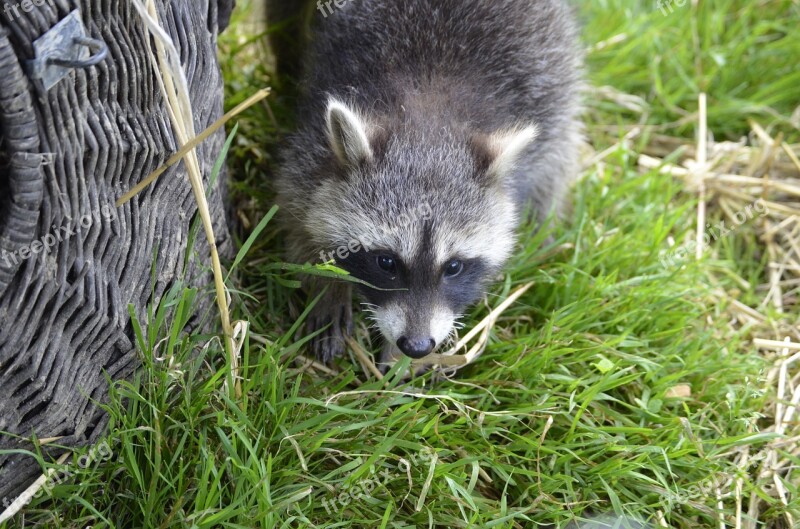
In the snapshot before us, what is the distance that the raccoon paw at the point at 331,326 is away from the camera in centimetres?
409

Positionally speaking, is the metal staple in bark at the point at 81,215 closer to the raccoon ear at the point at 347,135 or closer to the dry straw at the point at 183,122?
the dry straw at the point at 183,122

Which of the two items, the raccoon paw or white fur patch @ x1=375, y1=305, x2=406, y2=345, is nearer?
white fur patch @ x1=375, y1=305, x2=406, y2=345

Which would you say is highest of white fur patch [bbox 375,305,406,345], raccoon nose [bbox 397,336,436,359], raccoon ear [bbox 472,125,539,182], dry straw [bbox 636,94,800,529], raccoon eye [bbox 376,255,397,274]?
raccoon ear [bbox 472,125,539,182]

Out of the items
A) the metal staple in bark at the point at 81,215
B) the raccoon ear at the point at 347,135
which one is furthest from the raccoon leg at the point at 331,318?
the metal staple in bark at the point at 81,215

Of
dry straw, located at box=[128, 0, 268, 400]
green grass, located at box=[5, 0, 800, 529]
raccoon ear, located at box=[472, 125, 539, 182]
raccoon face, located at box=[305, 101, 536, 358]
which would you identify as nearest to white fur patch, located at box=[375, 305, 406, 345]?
raccoon face, located at box=[305, 101, 536, 358]

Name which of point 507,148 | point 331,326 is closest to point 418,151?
point 507,148

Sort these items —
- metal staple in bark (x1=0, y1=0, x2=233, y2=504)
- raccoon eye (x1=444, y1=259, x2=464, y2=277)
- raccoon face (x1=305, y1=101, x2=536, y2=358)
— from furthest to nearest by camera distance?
raccoon eye (x1=444, y1=259, x2=464, y2=277) → raccoon face (x1=305, y1=101, x2=536, y2=358) → metal staple in bark (x1=0, y1=0, x2=233, y2=504)

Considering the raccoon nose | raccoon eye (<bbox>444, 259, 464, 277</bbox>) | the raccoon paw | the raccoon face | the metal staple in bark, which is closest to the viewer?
the metal staple in bark

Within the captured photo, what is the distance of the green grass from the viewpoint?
3.25 meters

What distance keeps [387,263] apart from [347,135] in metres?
0.63

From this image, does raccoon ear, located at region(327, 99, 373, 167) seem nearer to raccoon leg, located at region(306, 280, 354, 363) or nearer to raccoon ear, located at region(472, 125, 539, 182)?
raccoon ear, located at region(472, 125, 539, 182)

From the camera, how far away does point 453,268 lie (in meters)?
3.89

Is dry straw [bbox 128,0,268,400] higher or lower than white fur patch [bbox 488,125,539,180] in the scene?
higher

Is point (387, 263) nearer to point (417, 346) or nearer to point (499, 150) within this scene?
point (417, 346)
